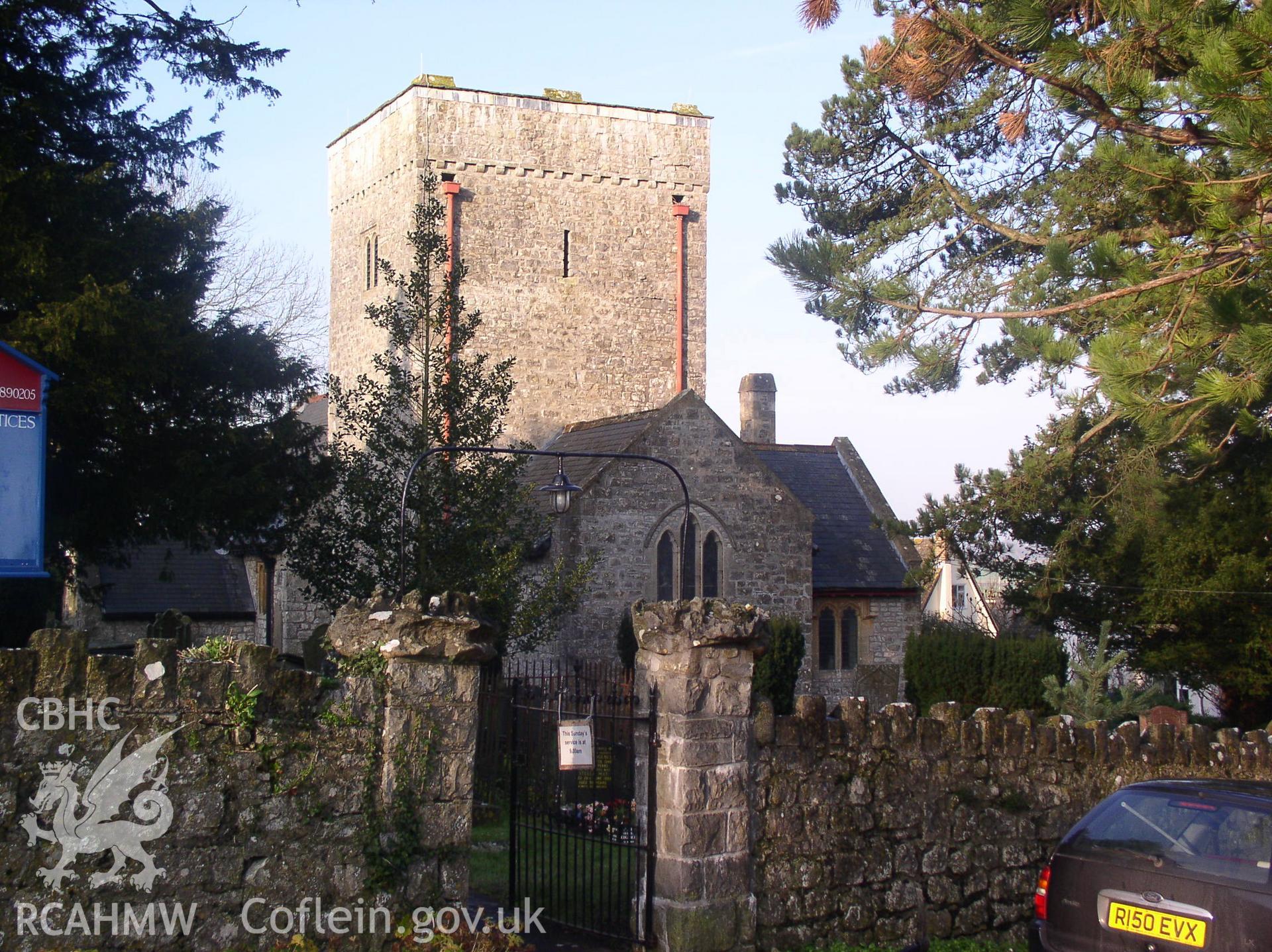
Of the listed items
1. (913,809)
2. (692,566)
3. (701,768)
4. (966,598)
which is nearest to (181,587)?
(692,566)

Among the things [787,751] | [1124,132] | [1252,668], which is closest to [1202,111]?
[1124,132]

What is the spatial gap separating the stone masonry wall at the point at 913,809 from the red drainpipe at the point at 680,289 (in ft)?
63.8

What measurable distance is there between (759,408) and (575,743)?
22807 mm

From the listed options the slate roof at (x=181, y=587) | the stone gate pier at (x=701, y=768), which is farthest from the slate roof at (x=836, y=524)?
the stone gate pier at (x=701, y=768)

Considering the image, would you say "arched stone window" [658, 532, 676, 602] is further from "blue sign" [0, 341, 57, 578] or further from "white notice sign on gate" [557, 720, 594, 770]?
"blue sign" [0, 341, 57, 578]

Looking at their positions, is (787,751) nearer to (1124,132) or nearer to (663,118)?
(1124,132)

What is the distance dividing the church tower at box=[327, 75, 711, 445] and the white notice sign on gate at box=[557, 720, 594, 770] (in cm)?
1965

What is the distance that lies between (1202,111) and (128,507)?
12.3 metres

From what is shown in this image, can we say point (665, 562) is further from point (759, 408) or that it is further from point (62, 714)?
point (62, 714)

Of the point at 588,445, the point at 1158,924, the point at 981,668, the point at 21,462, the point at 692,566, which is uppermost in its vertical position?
the point at 588,445

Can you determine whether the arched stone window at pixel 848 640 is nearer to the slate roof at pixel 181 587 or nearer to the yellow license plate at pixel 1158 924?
the slate roof at pixel 181 587

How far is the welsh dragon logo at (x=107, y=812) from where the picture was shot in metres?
5.83

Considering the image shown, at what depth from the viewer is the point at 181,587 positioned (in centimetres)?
2872

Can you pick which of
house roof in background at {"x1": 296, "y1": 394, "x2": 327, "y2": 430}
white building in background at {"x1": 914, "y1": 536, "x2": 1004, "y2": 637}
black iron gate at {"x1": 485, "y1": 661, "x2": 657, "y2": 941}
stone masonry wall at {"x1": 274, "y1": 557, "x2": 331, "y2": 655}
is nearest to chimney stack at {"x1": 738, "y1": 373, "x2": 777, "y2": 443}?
white building in background at {"x1": 914, "y1": 536, "x2": 1004, "y2": 637}
